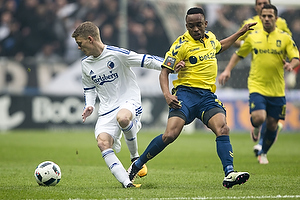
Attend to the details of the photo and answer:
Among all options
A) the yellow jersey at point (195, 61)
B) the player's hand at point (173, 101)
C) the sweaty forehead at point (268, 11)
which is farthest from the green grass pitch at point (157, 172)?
the sweaty forehead at point (268, 11)

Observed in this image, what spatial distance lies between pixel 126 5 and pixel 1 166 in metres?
12.5

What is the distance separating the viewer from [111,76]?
670cm

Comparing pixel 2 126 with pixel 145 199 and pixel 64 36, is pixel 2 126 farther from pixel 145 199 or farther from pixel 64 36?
pixel 145 199

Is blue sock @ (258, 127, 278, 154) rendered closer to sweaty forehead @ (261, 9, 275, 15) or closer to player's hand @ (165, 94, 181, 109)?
sweaty forehead @ (261, 9, 275, 15)

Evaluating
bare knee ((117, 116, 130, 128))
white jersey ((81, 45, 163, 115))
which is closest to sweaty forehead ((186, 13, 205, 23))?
white jersey ((81, 45, 163, 115))

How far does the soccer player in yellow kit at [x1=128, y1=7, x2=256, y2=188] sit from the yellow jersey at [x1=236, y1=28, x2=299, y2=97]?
8.88 ft

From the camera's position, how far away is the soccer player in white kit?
6438 millimetres

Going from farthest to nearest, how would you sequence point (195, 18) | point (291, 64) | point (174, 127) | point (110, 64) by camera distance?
1. point (291, 64)
2. point (110, 64)
3. point (195, 18)
4. point (174, 127)

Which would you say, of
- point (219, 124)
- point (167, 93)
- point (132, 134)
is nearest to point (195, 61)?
point (167, 93)

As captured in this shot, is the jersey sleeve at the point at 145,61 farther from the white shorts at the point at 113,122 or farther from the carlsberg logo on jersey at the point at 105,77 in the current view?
the white shorts at the point at 113,122

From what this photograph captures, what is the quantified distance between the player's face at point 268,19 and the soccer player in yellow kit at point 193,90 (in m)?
2.41

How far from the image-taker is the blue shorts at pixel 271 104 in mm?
9039

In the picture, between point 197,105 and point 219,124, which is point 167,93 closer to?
point 197,105

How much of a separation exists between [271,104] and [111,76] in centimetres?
350
